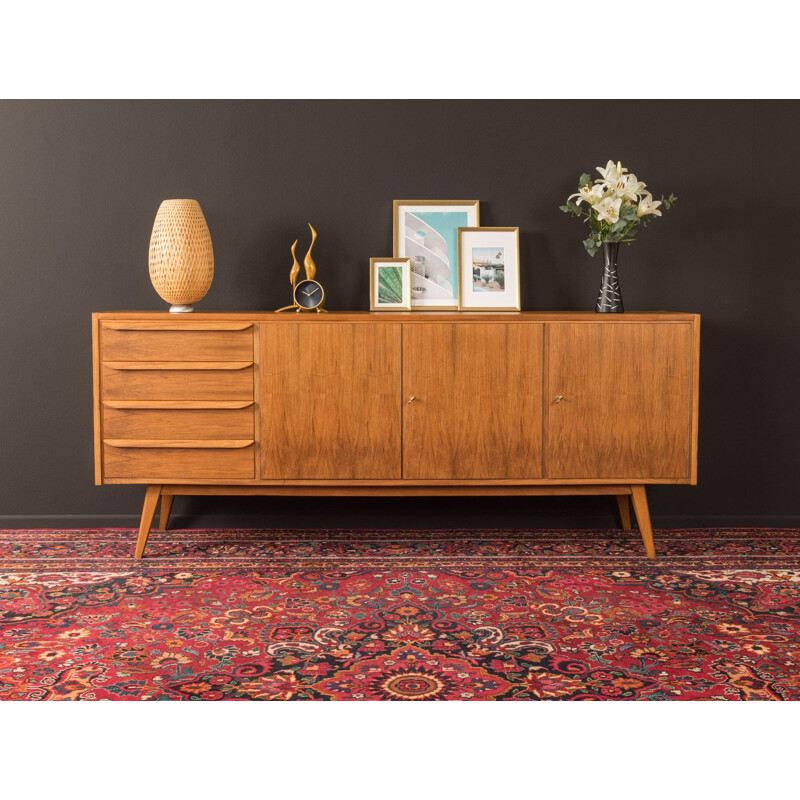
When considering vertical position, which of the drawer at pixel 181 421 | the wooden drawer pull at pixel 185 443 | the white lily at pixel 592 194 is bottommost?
the wooden drawer pull at pixel 185 443

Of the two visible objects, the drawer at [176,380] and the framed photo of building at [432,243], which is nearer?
the drawer at [176,380]

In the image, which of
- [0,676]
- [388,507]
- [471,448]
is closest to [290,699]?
[0,676]

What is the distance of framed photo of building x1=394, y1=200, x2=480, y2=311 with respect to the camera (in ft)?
12.6

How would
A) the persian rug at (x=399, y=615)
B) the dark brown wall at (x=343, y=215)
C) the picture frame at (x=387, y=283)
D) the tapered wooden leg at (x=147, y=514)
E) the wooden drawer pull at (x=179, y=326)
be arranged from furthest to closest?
the dark brown wall at (x=343, y=215), the picture frame at (x=387, y=283), the tapered wooden leg at (x=147, y=514), the wooden drawer pull at (x=179, y=326), the persian rug at (x=399, y=615)

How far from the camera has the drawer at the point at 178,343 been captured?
3393 millimetres

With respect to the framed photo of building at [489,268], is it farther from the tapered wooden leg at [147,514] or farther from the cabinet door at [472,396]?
the tapered wooden leg at [147,514]

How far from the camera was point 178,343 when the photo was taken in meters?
3.40

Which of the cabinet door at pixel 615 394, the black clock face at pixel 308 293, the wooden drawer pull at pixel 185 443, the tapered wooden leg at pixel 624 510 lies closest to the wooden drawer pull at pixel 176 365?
the wooden drawer pull at pixel 185 443

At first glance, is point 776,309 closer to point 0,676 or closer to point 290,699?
point 290,699

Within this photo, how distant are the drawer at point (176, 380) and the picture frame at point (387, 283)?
2.23 feet

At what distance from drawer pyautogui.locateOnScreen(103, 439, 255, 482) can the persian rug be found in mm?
368

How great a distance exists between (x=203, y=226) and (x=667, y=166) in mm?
2093

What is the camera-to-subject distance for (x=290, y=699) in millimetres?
2289

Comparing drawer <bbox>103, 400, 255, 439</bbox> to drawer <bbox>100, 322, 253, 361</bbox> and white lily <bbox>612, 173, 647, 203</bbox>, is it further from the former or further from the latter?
white lily <bbox>612, 173, 647, 203</bbox>
